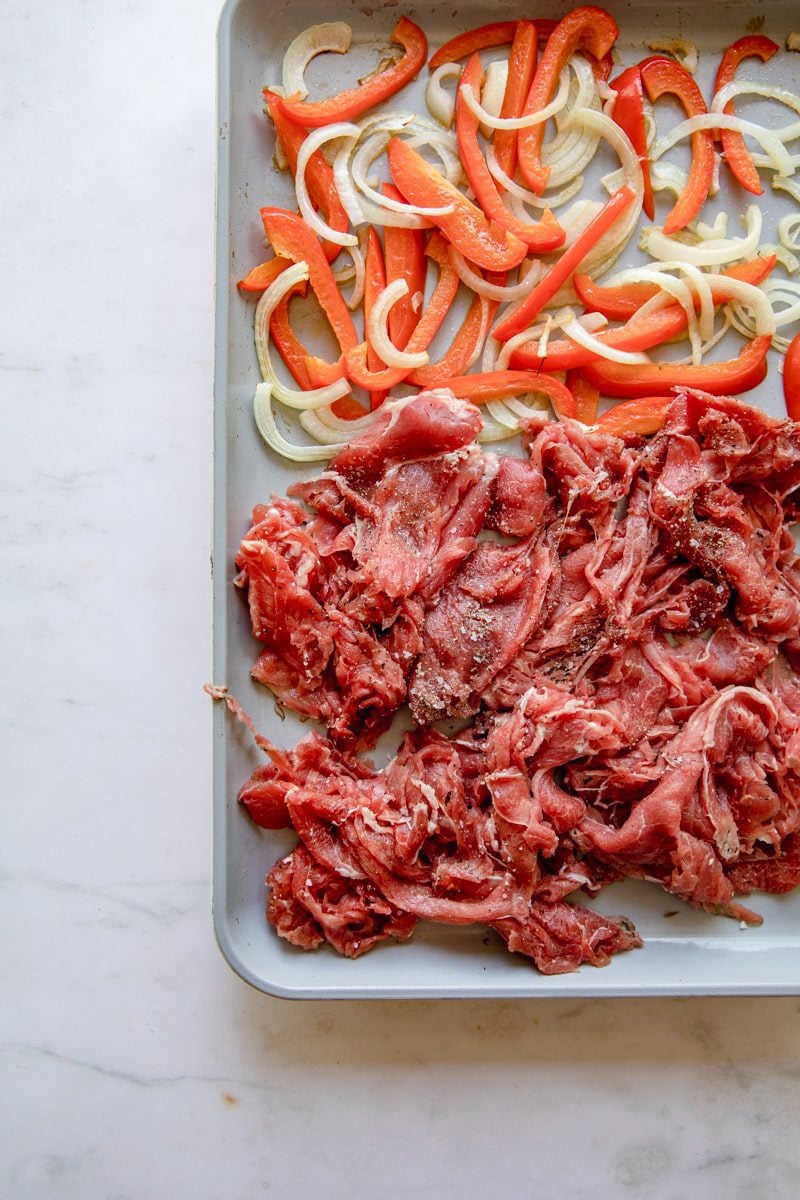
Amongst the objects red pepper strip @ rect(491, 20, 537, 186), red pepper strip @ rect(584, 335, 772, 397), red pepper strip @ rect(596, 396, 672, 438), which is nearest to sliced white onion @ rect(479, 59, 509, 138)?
red pepper strip @ rect(491, 20, 537, 186)

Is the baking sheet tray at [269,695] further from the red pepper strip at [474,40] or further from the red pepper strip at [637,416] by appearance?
the red pepper strip at [637,416]

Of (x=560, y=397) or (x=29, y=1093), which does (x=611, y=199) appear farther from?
(x=29, y=1093)

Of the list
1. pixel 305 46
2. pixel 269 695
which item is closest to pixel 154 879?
pixel 269 695

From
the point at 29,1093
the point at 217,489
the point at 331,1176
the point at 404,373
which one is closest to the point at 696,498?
the point at 404,373

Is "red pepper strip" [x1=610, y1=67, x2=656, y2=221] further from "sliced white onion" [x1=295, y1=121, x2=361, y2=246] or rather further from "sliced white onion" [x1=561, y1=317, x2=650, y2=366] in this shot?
"sliced white onion" [x1=295, y1=121, x2=361, y2=246]

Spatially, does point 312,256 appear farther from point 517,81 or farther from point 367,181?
point 517,81
